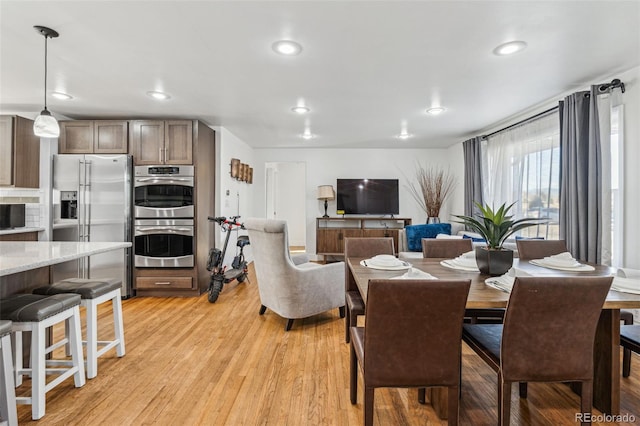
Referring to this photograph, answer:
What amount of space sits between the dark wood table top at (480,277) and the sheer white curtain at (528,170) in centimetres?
191

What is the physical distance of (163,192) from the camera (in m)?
3.94

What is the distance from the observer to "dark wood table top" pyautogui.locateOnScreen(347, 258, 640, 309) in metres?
1.37

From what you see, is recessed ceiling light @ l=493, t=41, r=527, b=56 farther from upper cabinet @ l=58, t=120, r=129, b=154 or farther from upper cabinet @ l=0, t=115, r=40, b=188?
upper cabinet @ l=0, t=115, r=40, b=188

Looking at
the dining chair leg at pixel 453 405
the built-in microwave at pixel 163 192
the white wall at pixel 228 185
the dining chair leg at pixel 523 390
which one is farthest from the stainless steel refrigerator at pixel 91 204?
the dining chair leg at pixel 523 390

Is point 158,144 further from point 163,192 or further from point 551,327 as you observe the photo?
point 551,327

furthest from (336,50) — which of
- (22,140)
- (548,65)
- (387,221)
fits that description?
(387,221)

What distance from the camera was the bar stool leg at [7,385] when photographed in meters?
1.45

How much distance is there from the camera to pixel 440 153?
21.3 ft

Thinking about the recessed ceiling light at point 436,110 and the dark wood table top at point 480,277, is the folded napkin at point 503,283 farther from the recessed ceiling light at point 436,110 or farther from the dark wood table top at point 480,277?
the recessed ceiling light at point 436,110

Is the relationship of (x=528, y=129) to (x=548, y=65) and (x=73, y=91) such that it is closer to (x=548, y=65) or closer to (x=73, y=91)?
(x=548, y=65)

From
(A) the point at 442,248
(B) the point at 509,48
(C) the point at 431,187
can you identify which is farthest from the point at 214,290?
(C) the point at 431,187

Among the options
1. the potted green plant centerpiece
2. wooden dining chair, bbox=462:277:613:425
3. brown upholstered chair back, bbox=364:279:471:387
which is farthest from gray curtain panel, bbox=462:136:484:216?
brown upholstered chair back, bbox=364:279:471:387

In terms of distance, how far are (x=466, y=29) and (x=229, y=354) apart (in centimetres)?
285

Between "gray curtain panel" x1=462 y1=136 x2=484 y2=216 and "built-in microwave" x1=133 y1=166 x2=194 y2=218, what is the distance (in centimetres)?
424
